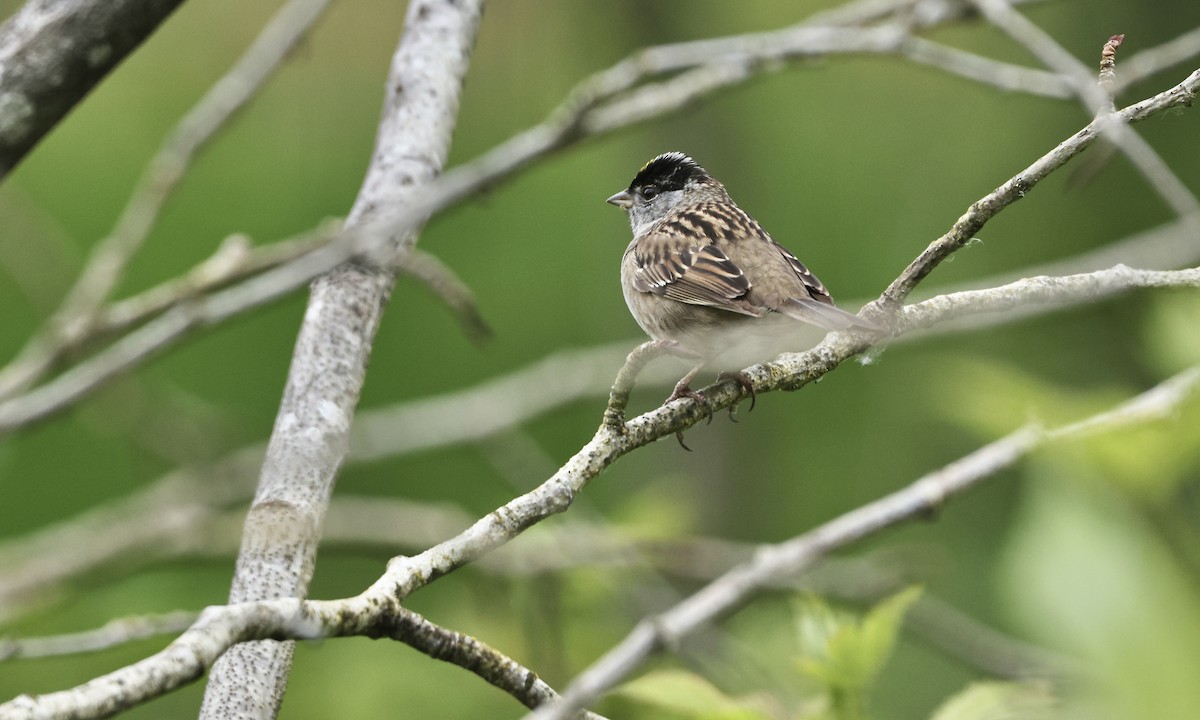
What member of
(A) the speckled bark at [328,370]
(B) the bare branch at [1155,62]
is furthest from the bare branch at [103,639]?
(B) the bare branch at [1155,62]

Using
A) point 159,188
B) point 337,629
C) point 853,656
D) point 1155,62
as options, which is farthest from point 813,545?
point 159,188

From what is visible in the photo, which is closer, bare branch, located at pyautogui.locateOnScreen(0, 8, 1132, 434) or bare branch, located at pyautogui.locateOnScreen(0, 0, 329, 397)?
bare branch, located at pyautogui.locateOnScreen(0, 8, 1132, 434)

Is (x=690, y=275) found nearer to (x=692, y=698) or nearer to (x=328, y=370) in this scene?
(x=328, y=370)

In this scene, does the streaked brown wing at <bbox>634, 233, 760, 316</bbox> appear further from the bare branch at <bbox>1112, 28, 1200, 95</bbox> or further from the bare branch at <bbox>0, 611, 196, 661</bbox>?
the bare branch at <bbox>0, 611, 196, 661</bbox>

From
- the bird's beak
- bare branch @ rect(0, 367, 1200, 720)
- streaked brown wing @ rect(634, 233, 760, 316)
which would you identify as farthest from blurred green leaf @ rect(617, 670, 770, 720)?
the bird's beak

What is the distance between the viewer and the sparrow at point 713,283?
1.95m

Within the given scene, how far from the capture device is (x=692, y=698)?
1346mm

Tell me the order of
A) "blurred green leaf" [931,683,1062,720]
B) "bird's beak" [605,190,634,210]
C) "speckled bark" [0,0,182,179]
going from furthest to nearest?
"bird's beak" [605,190,634,210] → "speckled bark" [0,0,182,179] → "blurred green leaf" [931,683,1062,720]

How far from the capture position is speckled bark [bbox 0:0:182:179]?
1552 mm

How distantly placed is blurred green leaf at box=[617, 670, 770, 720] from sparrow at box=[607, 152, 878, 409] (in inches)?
15.4

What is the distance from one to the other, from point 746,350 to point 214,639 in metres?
1.09

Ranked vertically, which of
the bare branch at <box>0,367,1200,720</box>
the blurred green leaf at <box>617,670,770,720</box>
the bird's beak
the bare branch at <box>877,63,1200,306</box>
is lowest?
the bare branch at <box>0,367,1200,720</box>

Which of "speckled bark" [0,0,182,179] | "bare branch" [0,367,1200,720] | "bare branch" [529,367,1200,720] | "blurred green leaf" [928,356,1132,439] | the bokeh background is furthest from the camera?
the bokeh background

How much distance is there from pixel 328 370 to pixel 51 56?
565 mm
